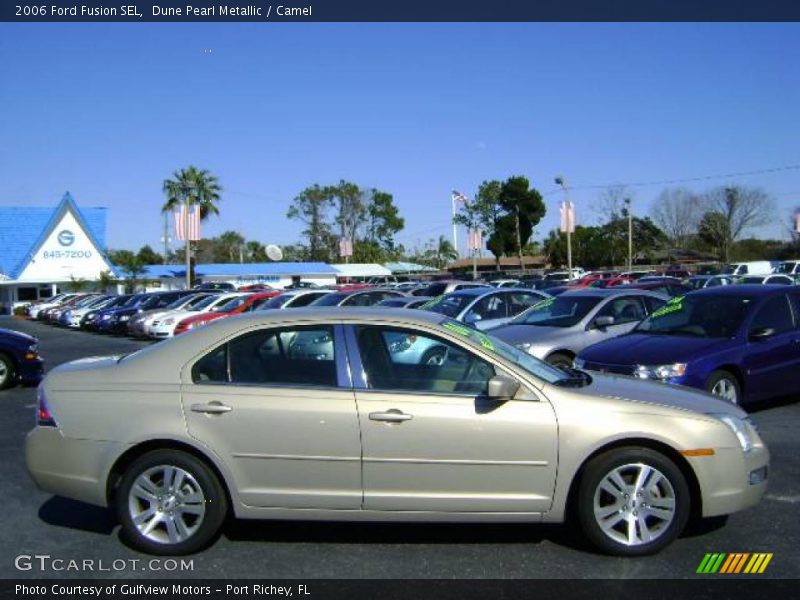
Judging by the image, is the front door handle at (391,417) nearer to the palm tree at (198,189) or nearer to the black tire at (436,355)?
the black tire at (436,355)

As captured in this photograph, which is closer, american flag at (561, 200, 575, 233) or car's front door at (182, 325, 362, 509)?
car's front door at (182, 325, 362, 509)

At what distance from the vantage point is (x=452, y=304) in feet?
44.6

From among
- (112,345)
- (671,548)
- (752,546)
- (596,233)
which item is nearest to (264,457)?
(671,548)

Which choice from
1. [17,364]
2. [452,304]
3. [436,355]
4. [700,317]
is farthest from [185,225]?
[436,355]

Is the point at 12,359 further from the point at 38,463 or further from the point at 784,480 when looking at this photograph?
the point at 784,480

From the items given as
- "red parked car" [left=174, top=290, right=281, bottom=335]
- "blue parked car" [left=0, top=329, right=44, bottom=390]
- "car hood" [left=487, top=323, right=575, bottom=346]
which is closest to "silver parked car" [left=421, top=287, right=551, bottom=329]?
"car hood" [left=487, top=323, right=575, bottom=346]

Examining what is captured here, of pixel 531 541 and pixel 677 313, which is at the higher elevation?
pixel 677 313

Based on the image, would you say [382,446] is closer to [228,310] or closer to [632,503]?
[632,503]

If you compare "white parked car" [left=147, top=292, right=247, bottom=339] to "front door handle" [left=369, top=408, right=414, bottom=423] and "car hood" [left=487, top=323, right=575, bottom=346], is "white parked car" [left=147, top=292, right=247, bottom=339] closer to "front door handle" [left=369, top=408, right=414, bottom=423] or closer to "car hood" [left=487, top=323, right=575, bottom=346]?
"car hood" [left=487, top=323, right=575, bottom=346]

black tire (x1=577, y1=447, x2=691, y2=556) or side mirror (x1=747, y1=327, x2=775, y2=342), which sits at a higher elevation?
side mirror (x1=747, y1=327, x2=775, y2=342)

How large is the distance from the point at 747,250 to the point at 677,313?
221 ft

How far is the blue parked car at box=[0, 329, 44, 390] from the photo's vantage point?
11.9m

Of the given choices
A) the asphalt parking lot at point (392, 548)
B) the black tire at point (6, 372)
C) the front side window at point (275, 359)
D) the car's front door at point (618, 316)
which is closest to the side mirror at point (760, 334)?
the car's front door at point (618, 316)

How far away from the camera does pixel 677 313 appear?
9023mm
